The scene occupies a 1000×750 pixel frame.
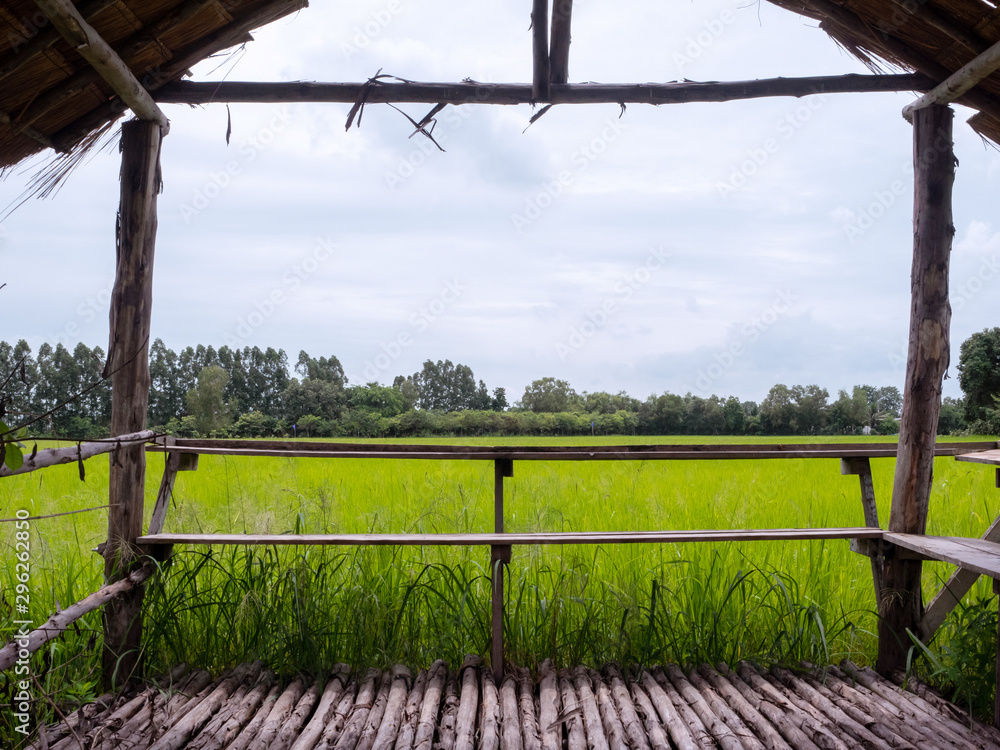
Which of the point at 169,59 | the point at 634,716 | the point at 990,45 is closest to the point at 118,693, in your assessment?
the point at 634,716

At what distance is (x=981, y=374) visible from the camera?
25938 millimetres

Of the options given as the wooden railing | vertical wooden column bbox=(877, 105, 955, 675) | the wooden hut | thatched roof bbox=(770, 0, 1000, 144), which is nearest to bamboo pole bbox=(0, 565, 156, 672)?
the wooden hut

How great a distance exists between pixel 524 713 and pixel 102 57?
9.46 ft

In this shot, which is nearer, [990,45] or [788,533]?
[990,45]

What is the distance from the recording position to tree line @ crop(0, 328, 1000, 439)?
41.2 ft

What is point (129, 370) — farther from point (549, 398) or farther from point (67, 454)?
point (549, 398)

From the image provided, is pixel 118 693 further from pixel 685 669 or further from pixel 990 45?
pixel 990 45

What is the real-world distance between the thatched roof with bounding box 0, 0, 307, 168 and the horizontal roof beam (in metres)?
0.15

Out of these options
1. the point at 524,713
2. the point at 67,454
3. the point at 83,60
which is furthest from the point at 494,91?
the point at 524,713

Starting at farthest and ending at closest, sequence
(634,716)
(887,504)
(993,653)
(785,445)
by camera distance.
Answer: (887,504) → (785,445) → (993,653) → (634,716)

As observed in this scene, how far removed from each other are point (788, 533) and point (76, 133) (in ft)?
11.5

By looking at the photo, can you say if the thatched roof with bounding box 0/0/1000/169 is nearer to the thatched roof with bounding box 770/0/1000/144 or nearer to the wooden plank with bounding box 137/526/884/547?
the thatched roof with bounding box 770/0/1000/144

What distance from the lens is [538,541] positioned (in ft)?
8.57

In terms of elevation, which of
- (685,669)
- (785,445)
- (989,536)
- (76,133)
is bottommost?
(685,669)
